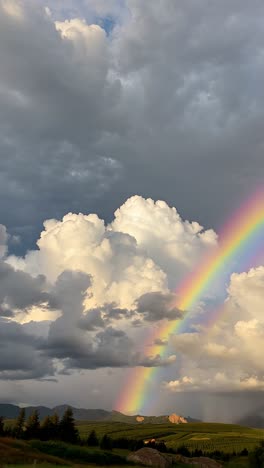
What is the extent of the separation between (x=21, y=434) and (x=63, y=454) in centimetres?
6430

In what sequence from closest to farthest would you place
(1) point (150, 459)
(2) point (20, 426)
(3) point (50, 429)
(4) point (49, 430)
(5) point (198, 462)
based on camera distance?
(1) point (150, 459) → (5) point (198, 462) → (4) point (49, 430) → (3) point (50, 429) → (2) point (20, 426)

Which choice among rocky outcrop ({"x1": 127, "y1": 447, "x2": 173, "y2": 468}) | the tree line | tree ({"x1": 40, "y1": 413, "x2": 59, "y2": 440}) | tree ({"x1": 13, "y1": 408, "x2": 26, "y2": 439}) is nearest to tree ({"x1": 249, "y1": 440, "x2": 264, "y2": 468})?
rocky outcrop ({"x1": 127, "y1": 447, "x2": 173, "y2": 468})

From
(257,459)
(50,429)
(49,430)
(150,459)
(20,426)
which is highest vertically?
(20,426)

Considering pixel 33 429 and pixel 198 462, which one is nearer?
pixel 198 462

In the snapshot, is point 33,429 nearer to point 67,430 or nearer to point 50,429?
point 50,429

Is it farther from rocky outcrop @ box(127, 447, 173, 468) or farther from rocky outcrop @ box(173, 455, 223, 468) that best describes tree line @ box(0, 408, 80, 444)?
rocky outcrop @ box(173, 455, 223, 468)

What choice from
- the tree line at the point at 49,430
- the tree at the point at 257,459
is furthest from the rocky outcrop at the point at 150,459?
the tree at the point at 257,459

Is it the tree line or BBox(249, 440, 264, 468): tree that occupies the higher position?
the tree line

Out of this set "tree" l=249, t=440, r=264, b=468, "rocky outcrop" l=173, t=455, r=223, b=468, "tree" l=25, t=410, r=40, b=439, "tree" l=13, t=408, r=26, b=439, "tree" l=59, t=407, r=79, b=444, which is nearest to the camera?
"rocky outcrop" l=173, t=455, r=223, b=468

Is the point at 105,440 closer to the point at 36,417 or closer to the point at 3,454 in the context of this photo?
the point at 36,417

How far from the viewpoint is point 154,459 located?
131m

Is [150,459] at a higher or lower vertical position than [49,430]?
lower

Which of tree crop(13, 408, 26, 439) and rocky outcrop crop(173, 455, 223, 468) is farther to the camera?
tree crop(13, 408, 26, 439)

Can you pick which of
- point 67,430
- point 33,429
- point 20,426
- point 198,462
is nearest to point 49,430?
point 33,429
